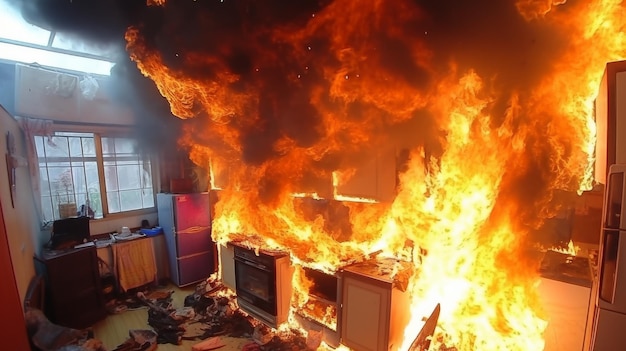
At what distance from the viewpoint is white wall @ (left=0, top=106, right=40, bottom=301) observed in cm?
362

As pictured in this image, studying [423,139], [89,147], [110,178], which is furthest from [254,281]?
[89,147]

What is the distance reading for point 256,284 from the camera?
4.61 m

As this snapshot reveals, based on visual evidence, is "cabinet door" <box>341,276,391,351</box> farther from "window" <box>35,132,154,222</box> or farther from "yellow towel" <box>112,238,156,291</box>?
"window" <box>35,132,154,222</box>

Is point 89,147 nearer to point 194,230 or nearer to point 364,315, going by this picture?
point 194,230

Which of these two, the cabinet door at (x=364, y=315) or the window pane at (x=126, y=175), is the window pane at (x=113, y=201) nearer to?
the window pane at (x=126, y=175)

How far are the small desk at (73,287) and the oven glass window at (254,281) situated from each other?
100 inches

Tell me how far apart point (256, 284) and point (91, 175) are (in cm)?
449

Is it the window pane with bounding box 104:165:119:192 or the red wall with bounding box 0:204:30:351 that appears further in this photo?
the window pane with bounding box 104:165:119:192

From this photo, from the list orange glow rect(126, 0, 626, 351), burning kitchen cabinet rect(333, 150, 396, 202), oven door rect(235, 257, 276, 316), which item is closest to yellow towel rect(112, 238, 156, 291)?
oven door rect(235, 257, 276, 316)

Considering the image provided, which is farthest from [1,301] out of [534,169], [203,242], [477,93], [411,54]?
[534,169]

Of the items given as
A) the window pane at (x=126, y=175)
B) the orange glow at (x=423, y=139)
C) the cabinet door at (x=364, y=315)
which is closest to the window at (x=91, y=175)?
A: the window pane at (x=126, y=175)

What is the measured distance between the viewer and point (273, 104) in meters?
4.15

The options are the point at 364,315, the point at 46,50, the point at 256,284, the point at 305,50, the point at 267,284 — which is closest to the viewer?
the point at 364,315

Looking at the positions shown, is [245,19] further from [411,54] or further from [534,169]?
[534,169]
